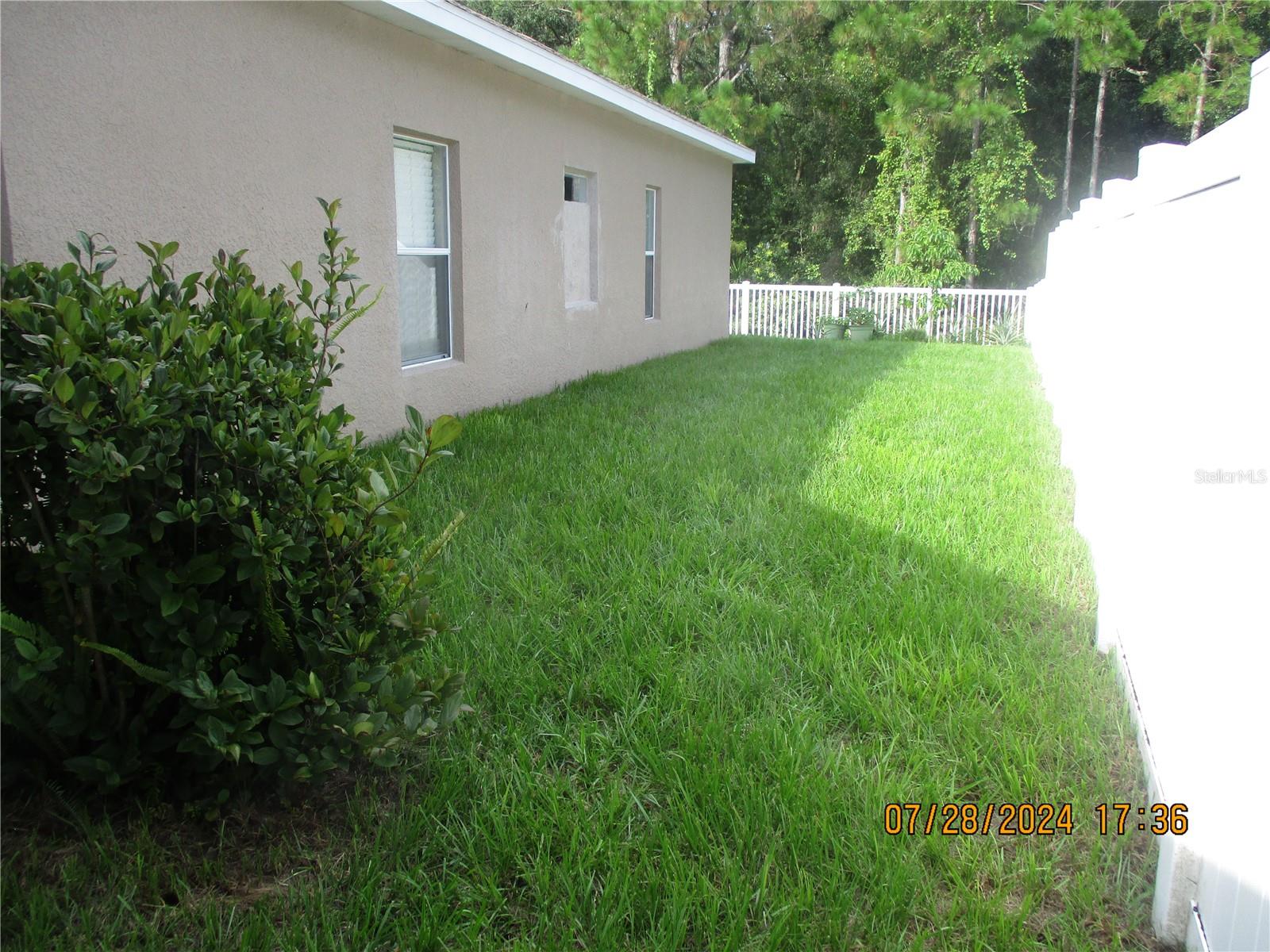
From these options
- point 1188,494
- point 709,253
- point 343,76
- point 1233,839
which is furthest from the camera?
point 709,253

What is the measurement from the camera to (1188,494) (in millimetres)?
2078

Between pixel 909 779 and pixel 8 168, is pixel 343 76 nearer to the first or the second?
pixel 8 168

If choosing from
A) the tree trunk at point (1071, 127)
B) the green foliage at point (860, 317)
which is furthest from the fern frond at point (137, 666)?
the tree trunk at point (1071, 127)

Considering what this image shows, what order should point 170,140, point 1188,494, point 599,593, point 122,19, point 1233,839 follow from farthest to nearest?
point 170,140 < point 122,19 < point 599,593 < point 1188,494 < point 1233,839

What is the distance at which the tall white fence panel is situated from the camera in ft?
5.19

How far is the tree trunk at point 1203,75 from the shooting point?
19498mm

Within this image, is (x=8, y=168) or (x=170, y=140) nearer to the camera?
(x=8, y=168)

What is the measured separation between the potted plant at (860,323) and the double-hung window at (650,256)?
22.0ft

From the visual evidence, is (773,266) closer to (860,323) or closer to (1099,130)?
(860,323)

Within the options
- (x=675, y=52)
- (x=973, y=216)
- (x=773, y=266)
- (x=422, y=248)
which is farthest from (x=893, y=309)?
(x=422, y=248)

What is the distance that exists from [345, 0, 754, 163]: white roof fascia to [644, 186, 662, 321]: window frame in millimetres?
921

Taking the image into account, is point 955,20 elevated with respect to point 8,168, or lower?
elevated

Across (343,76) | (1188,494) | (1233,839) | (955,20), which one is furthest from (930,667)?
(955,20)

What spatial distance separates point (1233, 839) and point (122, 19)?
16.0 ft
